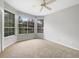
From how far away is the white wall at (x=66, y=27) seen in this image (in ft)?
17.8

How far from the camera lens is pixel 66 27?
6285 mm

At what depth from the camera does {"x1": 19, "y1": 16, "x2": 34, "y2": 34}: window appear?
870cm

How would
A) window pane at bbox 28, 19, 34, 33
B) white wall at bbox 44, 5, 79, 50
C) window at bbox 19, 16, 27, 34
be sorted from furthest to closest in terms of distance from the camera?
window pane at bbox 28, 19, 34, 33
window at bbox 19, 16, 27, 34
white wall at bbox 44, 5, 79, 50

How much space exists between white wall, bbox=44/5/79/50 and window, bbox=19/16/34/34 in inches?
83.8

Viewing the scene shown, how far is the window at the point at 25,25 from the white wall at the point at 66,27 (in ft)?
6.98

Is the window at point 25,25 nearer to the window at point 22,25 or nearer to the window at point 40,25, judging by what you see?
the window at point 22,25

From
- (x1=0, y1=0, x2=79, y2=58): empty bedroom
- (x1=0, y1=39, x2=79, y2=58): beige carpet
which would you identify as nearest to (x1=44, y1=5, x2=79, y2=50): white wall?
(x1=0, y1=0, x2=79, y2=58): empty bedroom

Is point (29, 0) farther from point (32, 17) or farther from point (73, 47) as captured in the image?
point (32, 17)

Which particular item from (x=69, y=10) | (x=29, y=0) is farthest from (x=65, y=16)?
(x=29, y=0)

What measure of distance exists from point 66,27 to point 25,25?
14.0 feet

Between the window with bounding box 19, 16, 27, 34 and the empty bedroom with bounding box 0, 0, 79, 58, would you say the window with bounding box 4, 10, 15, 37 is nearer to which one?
the empty bedroom with bounding box 0, 0, 79, 58

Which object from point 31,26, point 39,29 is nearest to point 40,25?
point 39,29

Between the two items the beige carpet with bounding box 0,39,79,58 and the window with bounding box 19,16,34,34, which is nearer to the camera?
the beige carpet with bounding box 0,39,79,58

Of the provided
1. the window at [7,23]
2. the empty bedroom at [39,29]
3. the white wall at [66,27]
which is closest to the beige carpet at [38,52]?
the empty bedroom at [39,29]
